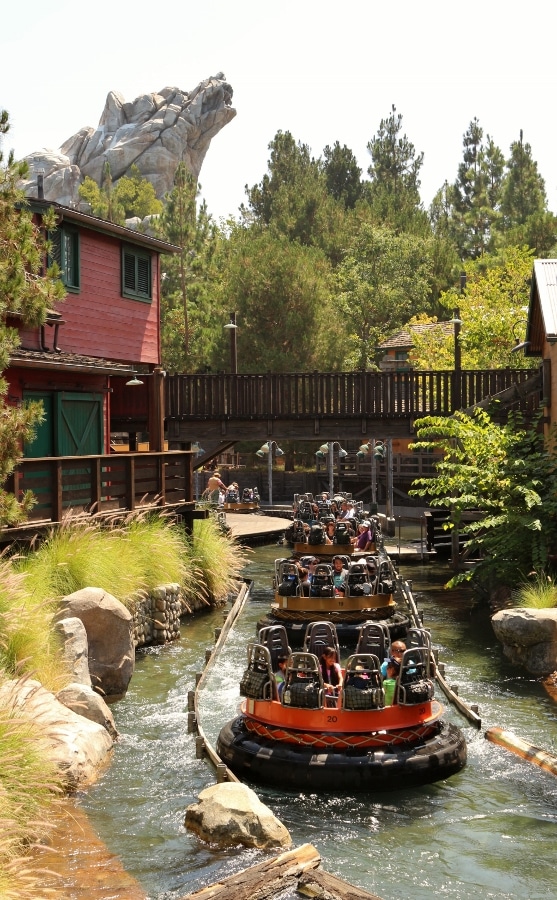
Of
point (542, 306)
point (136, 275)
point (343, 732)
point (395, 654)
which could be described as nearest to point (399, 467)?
point (136, 275)

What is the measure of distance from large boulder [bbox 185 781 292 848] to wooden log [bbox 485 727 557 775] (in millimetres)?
4181

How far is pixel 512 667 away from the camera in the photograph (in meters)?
20.3

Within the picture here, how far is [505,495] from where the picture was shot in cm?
2503

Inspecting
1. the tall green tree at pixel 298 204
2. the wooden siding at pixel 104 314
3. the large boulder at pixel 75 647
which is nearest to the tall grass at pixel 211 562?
the wooden siding at pixel 104 314

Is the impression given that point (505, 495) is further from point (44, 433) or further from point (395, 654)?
point (44, 433)

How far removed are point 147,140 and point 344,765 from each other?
96.6m

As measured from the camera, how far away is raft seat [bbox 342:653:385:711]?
1400cm

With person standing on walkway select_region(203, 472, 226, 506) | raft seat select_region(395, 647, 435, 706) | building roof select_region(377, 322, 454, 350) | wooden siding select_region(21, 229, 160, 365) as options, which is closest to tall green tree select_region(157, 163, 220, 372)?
building roof select_region(377, 322, 454, 350)

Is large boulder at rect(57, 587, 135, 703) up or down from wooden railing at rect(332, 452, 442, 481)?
down

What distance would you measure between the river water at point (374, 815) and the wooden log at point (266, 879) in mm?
736

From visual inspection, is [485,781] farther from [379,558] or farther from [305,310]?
[305,310]

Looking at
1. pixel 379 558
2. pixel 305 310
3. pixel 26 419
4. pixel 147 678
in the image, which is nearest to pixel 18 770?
pixel 26 419

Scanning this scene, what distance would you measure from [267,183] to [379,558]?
66.0 metres

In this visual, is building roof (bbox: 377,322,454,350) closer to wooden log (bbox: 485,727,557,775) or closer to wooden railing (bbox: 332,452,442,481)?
wooden railing (bbox: 332,452,442,481)
